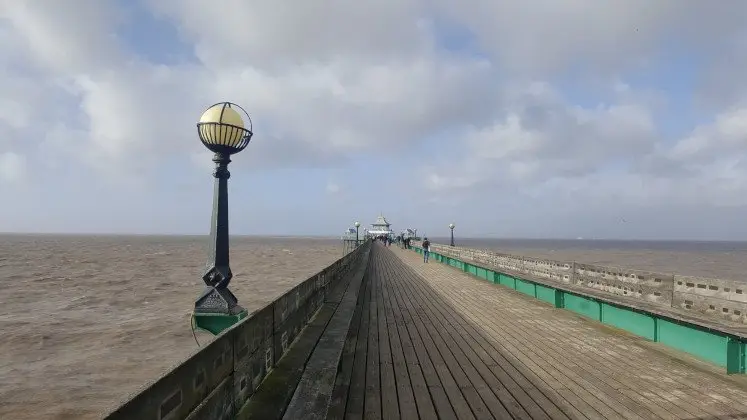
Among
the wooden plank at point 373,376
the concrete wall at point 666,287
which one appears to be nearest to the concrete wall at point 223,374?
the wooden plank at point 373,376

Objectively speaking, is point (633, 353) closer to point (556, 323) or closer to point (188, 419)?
point (556, 323)

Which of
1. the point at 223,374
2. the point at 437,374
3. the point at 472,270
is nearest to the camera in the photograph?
the point at 223,374

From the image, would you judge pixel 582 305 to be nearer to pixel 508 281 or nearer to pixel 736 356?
pixel 736 356

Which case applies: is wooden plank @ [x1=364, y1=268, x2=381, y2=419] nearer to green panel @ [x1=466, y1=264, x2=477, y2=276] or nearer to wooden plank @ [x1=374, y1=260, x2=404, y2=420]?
wooden plank @ [x1=374, y1=260, x2=404, y2=420]

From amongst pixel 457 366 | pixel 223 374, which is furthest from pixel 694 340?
pixel 223 374

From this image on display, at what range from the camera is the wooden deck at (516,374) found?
4699 mm

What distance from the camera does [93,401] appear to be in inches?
360

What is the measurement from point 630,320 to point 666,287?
1015 millimetres

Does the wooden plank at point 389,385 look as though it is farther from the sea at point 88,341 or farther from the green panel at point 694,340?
the green panel at point 694,340

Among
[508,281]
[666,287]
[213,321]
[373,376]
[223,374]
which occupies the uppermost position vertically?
[666,287]

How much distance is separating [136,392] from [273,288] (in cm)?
2488

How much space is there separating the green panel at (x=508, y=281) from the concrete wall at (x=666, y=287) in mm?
2903

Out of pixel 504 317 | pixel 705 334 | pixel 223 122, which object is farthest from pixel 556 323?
pixel 223 122

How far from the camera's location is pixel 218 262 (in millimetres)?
6516
